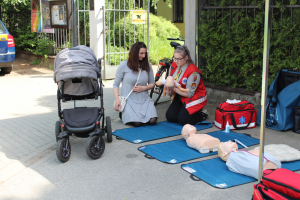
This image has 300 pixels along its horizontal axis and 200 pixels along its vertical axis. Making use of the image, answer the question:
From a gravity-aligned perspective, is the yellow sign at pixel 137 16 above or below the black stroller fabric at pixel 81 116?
above

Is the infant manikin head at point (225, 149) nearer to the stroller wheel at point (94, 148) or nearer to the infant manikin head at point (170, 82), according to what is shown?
the stroller wheel at point (94, 148)

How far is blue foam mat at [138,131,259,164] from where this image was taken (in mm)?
4735

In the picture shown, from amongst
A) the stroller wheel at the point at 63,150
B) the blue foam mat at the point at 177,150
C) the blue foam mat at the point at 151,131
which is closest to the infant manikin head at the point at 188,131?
the blue foam mat at the point at 177,150

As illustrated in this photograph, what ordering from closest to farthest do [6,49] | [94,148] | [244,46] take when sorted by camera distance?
[94,148]
[244,46]
[6,49]

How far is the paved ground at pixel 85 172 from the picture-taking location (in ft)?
12.5

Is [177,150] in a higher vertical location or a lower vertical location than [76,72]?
lower

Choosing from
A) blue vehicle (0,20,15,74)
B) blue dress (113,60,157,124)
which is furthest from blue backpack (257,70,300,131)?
blue vehicle (0,20,15,74)

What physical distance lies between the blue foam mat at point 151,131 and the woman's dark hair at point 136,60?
1014mm

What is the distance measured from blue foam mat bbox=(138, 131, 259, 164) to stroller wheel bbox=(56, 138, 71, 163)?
1034 millimetres

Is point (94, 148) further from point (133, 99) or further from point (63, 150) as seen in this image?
point (133, 99)

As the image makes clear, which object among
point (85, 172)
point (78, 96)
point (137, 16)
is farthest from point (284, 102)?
point (137, 16)

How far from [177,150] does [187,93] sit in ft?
4.64

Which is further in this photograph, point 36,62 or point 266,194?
point 36,62

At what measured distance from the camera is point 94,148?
15.5ft
